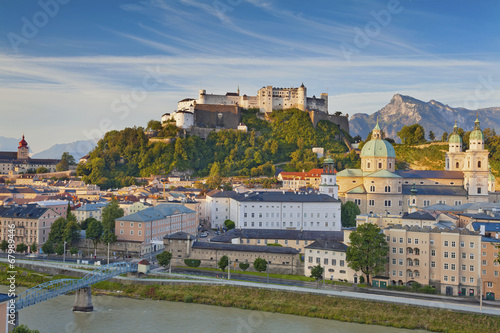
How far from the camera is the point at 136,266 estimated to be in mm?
32188

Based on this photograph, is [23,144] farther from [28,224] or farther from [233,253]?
[233,253]

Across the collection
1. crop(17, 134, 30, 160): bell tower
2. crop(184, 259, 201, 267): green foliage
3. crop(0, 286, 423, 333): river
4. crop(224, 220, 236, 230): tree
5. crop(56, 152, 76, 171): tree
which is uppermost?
crop(17, 134, 30, 160): bell tower

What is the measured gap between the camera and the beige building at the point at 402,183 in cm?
5253

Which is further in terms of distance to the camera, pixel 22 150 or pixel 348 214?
pixel 22 150

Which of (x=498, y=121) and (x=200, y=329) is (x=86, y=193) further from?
(x=498, y=121)

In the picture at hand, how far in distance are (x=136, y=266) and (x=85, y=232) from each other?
996 cm

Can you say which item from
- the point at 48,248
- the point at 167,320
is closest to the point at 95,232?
the point at 48,248

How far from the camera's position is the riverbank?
954 inches

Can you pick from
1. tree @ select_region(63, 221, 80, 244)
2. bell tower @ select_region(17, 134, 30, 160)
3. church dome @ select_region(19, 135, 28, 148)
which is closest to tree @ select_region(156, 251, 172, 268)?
tree @ select_region(63, 221, 80, 244)

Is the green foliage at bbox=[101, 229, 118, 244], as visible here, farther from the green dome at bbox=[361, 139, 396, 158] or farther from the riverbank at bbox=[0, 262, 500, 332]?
the green dome at bbox=[361, 139, 396, 158]

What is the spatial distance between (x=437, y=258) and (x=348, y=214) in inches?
784

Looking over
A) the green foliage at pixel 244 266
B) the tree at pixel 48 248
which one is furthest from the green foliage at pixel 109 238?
the green foliage at pixel 244 266

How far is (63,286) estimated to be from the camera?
26781 millimetres

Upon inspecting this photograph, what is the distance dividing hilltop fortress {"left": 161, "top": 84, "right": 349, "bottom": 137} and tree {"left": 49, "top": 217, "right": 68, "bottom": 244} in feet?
152
